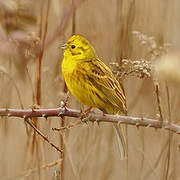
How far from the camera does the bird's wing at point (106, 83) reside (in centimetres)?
206

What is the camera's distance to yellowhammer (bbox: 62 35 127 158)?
6.78ft

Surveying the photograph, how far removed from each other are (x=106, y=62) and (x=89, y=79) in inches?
32.5

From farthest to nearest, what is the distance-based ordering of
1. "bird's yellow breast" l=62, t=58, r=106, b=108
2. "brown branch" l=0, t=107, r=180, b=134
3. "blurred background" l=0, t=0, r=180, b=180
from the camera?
"bird's yellow breast" l=62, t=58, r=106, b=108 < "blurred background" l=0, t=0, r=180, b=180 < "brown branch" l=0, t=107, r=180, b=134

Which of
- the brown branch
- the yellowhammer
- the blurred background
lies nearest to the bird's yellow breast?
the yellowhammer

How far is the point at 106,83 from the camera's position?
6.86ft

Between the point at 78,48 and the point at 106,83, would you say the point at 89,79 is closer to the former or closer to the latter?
the point at 106,83

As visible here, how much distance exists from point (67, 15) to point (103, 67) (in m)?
0.36

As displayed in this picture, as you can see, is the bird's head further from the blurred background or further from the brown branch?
the brown branch

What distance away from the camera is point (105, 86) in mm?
2107

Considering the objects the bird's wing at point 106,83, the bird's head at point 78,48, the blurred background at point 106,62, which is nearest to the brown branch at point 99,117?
the blurred background at point 106,62

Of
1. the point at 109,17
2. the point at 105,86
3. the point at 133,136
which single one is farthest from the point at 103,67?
the point at 133,136

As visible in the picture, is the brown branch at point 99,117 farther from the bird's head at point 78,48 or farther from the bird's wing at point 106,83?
the bird's head at point 78,48

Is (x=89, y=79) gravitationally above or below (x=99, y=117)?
above

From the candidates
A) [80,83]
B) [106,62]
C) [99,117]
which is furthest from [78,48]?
[106,62]
